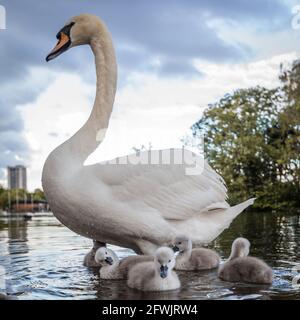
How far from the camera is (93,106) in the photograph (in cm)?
454

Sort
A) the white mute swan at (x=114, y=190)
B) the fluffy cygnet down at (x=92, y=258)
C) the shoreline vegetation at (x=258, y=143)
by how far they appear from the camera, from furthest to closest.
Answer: the shoreline vegetation at (x=258, y=143)
the fluffy cygnet down at (x=92, y=258)
the white mute swan at (x=114, y=190)

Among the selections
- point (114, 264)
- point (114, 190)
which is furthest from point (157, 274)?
point (114, 190)

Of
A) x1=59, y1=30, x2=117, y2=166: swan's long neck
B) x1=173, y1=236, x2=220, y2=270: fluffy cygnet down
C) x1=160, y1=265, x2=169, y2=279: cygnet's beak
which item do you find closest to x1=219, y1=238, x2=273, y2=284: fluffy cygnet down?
x1=173, y1=236, x2=220, y2=270: fluffy cygnet down

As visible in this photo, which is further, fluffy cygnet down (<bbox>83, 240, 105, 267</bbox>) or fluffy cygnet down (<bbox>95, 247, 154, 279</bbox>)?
fluffy cygnet down (<bbox>83, 240, 105, 267</bbox>)

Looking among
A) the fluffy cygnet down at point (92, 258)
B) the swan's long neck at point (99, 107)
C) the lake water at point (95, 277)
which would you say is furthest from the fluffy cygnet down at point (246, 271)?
the swan's long neck at point (99, 107)

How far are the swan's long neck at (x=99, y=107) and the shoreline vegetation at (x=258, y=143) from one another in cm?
358

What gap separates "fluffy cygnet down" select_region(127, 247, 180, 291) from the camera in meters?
3.62

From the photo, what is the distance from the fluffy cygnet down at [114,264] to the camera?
164 inches

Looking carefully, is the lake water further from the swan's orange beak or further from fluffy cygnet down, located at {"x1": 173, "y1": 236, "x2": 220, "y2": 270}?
the swan's orange beak

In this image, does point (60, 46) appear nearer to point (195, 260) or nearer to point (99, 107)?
point (99, 107)

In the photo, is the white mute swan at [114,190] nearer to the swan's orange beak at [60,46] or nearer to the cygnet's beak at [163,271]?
the swan's orange beak at [60,46]

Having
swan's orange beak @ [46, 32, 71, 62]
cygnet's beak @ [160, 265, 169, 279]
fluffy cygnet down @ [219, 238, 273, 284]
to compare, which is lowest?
fluffy cygnet down @ [219, 238, 273, 284]
